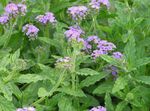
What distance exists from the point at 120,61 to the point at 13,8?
0.85m

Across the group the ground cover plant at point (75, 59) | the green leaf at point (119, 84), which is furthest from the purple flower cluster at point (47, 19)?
the green leaf at point (119, 84)

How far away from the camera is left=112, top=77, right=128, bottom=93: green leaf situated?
8.20 feet

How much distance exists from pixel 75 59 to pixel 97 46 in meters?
0.32

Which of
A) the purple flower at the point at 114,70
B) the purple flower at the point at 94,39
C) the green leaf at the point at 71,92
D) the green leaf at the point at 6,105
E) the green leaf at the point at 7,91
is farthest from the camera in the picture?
the purple flower at the point at 94,39

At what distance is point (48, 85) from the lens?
8.71 feet

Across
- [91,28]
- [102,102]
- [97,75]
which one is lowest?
[102,102]

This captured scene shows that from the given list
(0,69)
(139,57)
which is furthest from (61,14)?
(0,69)

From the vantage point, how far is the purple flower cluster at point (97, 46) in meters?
2.76

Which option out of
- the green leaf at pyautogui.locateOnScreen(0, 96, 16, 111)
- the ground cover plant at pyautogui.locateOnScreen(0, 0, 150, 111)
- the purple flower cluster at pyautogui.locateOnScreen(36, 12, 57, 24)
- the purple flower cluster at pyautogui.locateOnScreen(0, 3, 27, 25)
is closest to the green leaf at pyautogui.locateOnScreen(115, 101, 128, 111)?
the ground cover plant at pyautogui.locateOnScreen(0, 0, 150, 111)

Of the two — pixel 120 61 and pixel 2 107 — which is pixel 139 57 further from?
pixel 2 107

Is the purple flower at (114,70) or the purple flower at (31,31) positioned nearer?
the purple flower at (114,70)

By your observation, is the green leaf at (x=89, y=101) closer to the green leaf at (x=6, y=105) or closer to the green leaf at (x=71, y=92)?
the green leaf at (x=71, y=92)

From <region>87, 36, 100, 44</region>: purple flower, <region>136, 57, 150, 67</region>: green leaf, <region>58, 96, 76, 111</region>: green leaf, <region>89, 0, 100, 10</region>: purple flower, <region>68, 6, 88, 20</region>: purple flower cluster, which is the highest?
<region>89, 0, 100, 10</region>: purple flower

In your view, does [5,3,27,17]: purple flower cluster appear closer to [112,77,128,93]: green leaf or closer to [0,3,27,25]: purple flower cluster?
[0,3,27,25]: purple flower cluster
